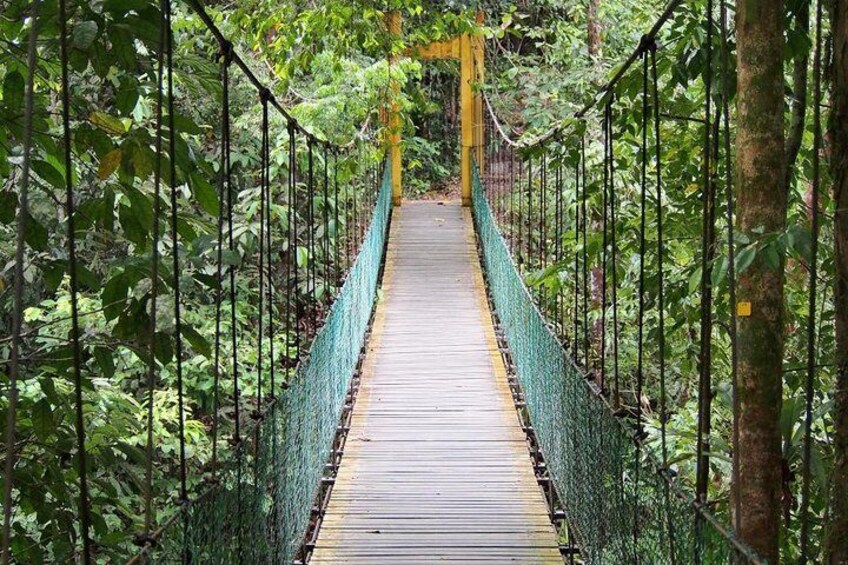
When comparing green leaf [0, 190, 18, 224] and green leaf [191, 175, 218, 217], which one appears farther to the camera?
green leaf [0, 190, 18, 224]

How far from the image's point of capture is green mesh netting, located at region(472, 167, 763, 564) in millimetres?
1193

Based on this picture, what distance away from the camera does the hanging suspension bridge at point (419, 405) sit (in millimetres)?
1177

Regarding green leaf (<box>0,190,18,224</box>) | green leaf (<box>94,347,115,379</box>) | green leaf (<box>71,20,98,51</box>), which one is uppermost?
green leaf (<box>71,20,98,51</box>)

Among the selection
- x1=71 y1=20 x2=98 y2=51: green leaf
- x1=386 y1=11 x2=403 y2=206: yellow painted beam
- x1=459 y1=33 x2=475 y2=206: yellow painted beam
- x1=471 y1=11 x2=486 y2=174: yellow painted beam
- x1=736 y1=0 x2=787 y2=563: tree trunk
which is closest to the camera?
x1=71 y1=20 x2=98 y2=51: green leaf

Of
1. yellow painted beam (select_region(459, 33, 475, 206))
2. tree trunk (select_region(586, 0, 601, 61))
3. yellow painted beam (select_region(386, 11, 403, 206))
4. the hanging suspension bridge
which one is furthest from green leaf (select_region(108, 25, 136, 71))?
yellow painted beam (select_region(459, 33, 475, 206))

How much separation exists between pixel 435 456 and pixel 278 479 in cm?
127

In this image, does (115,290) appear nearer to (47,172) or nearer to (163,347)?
(163,347)

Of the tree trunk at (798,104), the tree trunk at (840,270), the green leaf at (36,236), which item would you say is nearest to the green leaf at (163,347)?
the green leaf at (36,236)

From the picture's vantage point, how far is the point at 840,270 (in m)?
1.04

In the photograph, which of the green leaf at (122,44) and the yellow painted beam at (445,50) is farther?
the yellow painted beam at (445,50)

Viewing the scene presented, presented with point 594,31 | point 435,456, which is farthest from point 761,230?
point 594,31

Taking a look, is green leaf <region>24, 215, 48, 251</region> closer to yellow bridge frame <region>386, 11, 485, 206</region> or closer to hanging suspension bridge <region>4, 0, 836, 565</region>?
hanging suspension bridge <region>4, 0, 836, 565</region>

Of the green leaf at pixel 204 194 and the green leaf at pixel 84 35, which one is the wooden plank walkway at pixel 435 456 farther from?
the green leaf at pixel 84 35

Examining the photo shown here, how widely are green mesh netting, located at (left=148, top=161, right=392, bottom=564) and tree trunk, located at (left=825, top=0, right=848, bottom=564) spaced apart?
0.77 meters
